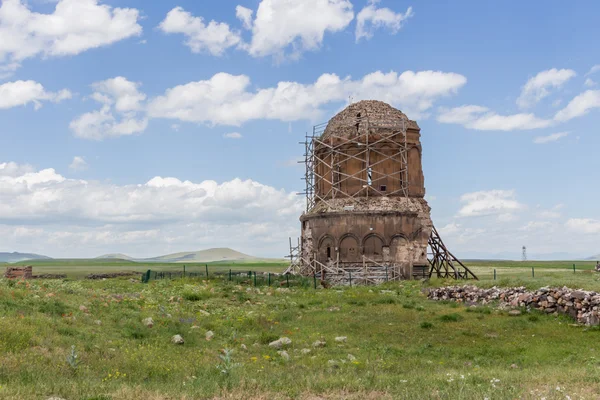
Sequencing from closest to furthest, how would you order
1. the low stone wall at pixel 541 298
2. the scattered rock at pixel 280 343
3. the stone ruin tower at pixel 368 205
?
1. the scattered rock at pixel 280 343
2. the low stone wall at pixel 541 298
3. the stone ruin tower at pixel 368 205

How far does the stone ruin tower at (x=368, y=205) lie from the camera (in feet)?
117

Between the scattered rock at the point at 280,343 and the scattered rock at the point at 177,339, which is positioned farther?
the scattered rock at the point at 280,343

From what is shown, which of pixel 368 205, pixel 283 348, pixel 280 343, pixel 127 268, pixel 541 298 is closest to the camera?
pixel 283 348

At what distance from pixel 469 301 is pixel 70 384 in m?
18.2

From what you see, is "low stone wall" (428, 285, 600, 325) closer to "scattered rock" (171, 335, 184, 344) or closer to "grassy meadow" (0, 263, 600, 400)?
"grassy meadow" (0, 263, 600, 400)

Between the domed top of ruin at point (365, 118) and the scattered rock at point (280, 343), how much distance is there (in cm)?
2633

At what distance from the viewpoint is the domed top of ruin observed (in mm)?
38938

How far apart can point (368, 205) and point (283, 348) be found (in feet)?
77.1

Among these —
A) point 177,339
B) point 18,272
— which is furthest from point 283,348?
point 18,272

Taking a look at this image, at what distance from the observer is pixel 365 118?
3888 cm

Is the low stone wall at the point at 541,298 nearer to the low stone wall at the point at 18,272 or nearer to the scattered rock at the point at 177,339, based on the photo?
the scattered rock at the point at 177,339

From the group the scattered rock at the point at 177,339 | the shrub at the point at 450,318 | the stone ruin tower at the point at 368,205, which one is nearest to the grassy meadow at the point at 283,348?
the shrub at the point at 450,318

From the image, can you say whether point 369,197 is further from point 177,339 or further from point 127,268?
point 127,268

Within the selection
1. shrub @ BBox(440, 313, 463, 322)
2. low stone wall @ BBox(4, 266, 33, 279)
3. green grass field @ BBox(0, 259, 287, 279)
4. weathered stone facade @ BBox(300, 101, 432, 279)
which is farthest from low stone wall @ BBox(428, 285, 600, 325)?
green grass field @ BBox(0, 259, 287, 279)
